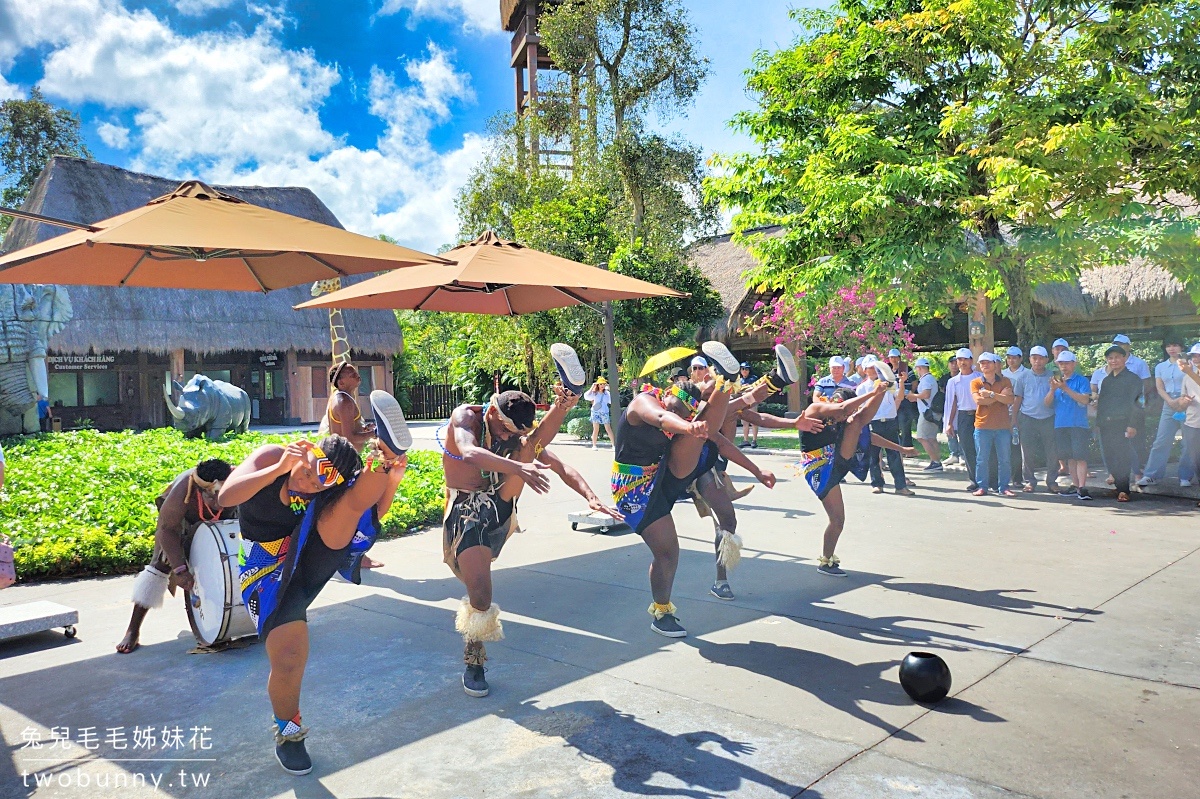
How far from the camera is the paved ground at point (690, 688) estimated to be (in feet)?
11.7

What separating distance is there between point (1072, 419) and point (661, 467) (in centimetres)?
754

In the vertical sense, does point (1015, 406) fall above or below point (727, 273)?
below

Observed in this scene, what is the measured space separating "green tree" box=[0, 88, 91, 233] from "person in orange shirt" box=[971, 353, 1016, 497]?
33121 millimetres

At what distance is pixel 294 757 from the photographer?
12.0 feet

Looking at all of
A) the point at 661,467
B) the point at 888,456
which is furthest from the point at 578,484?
the point at 888,456

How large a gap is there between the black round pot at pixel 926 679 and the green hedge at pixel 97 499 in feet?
16.2

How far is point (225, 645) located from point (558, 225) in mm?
12506

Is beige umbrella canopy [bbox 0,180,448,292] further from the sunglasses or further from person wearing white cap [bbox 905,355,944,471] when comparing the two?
person wearing white cap [bbox 905,355,944,471]

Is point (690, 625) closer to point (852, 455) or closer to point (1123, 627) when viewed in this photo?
point (852, 455)

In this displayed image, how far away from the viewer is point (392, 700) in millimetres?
4457

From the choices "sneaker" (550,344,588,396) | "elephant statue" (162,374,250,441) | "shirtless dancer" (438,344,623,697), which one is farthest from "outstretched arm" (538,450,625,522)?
"elephant statue" (162,374,250,441)

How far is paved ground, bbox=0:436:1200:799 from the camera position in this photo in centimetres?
356

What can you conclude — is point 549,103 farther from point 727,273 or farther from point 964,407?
point 964,407

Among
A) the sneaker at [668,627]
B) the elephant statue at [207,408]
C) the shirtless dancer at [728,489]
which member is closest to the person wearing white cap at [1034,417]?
the shirtless dancer at [728,489]
